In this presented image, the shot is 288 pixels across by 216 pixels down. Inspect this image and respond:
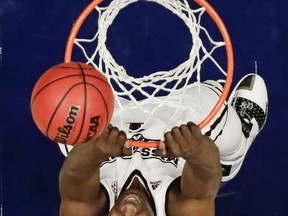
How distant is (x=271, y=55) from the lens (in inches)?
147

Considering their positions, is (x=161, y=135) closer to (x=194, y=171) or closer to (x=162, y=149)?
(x=194, y=171)

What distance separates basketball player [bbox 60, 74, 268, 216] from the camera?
2457mm

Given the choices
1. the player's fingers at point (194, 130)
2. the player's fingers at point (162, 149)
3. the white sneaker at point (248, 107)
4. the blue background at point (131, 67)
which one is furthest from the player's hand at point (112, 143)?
the blue background at point (131, 67)

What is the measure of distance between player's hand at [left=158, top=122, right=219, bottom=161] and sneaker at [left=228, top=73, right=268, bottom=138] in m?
0.96

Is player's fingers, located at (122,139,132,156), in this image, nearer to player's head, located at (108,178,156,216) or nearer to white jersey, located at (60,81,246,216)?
player's head, located at (108,178,156,216)

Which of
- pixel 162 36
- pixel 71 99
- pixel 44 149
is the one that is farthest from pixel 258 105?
pixel 71 99

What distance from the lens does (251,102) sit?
347 cm

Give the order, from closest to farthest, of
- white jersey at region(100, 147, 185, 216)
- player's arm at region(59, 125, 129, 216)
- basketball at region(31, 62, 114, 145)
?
basketball at region(31, 62, 114, 145)
player's arm at region(59, 125, 129, 216)
white jersey at region(100, 147, 185, 216)

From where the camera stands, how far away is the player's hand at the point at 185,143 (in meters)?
2.42

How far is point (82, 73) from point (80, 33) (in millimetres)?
1331

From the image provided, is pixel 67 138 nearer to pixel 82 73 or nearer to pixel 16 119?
pixel 82 73

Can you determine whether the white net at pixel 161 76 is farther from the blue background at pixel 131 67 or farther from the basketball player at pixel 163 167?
the blue background at pixel 131 67

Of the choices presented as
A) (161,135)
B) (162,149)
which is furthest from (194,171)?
(161,135)

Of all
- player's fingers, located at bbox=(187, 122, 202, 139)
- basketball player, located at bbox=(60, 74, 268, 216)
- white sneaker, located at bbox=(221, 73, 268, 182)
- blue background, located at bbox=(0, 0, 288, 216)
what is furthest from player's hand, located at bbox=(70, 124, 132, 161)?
blue background, located at bbox=(0, 0, 288, 216)
